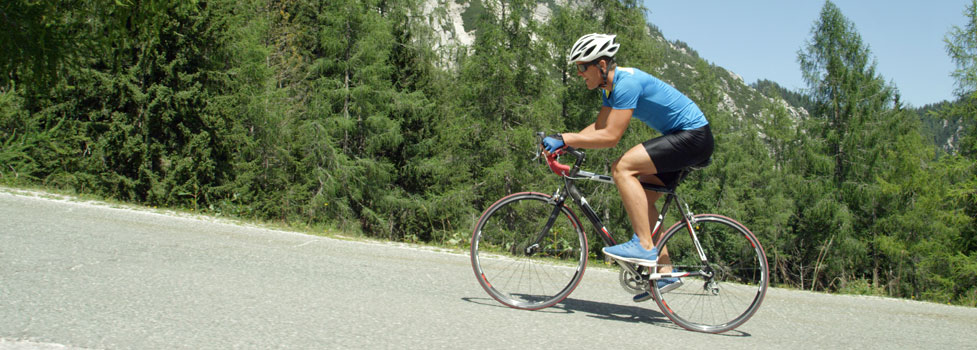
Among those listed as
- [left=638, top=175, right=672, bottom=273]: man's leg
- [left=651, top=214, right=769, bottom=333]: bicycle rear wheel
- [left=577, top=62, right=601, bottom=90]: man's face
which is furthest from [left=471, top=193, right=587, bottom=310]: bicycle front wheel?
[left=577, top=62, right=601, bottom=90]: man's face

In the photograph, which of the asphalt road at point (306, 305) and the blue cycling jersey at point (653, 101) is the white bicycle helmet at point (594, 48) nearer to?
the blue cycling jersey at point (653, 101)

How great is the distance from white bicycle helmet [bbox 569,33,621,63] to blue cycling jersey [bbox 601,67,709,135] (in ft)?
0.52

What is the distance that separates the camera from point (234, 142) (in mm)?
19797

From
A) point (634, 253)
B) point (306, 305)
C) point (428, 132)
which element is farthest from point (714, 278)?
point (428, 132)

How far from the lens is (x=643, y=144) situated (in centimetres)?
404

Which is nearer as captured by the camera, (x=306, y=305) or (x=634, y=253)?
(x=306, y=305)

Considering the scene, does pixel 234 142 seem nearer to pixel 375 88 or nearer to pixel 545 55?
pixel 375 88

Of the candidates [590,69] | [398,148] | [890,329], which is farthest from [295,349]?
[398,148]

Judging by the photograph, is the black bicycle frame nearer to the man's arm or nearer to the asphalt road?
the man's arm

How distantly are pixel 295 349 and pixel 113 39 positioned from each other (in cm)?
662

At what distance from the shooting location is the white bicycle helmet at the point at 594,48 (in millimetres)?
3961

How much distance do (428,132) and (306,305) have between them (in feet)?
85.0

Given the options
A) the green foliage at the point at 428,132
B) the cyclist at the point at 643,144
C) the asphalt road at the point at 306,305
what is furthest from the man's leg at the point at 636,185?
the green foliage at the point at 428,132

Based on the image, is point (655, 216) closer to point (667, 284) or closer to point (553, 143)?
point (667, 284)
